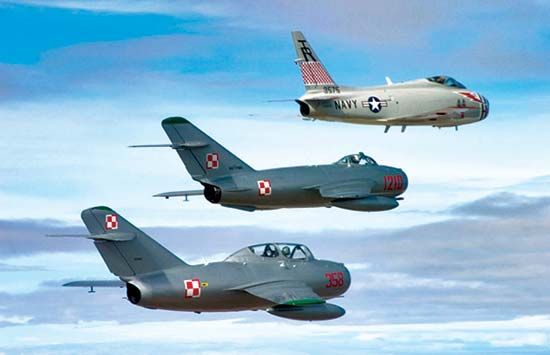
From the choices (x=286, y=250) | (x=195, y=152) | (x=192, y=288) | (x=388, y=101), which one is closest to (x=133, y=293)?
(x=192, y=288)

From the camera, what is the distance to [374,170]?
227ft

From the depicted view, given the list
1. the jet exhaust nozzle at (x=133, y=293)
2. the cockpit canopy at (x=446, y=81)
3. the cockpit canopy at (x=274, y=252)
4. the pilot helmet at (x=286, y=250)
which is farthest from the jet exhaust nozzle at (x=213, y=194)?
the cockpit canopy at (x=446, y=81)

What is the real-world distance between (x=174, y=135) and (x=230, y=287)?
8.31 metres

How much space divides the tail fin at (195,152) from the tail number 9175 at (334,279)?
18.9ft

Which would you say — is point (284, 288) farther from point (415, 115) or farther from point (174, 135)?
point (415, 115)

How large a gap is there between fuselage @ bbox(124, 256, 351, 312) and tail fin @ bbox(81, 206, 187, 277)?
0.42m

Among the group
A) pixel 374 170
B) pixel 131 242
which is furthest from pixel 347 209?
pixel 131 242

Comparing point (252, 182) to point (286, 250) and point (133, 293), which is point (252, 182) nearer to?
point (286, 250)

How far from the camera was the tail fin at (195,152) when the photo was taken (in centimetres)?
6531

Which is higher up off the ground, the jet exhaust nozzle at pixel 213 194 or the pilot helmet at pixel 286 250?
the jet exhaust nozzle at pixel 213 194

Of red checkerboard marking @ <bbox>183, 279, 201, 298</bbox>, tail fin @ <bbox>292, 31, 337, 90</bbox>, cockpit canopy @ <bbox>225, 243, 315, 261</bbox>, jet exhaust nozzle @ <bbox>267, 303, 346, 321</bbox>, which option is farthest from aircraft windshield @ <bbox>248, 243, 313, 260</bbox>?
tail fin @ <bbox>292, 31, 337, 90</bbox>

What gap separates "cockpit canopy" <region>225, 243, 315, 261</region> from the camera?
6159 centimetres

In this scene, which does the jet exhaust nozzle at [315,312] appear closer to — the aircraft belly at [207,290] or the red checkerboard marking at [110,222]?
the aircraft belly at [207,290]

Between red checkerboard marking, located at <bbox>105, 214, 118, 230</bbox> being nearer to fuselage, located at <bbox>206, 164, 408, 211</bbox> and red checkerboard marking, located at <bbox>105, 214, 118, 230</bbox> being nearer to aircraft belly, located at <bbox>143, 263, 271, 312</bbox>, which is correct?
aircraft belly, located at <bbox>143, 263, 271, 312</bbox>
